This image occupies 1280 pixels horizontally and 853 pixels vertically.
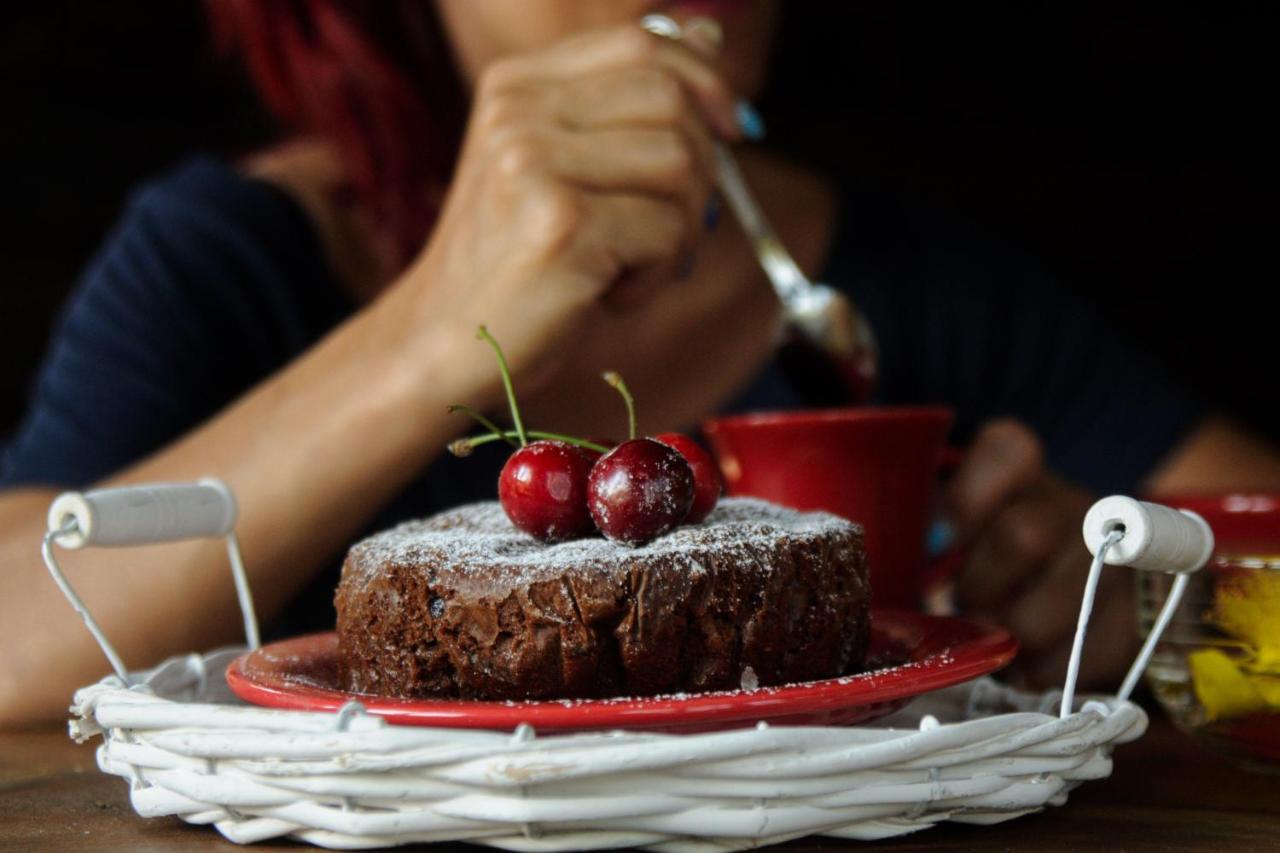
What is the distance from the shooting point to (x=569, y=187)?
108 cm

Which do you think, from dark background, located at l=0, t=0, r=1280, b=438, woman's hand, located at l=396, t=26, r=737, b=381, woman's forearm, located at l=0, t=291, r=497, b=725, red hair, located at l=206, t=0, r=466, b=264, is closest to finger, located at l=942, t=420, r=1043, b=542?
woman's hand, located at l=396, t=26, r=737, b=381

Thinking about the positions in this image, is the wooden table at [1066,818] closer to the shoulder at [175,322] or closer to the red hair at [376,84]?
the shoulder at [175,322]

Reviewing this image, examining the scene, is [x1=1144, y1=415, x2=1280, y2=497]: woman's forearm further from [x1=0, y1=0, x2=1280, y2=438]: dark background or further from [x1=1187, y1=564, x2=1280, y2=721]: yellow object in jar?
[x1=0, y1=0, x2=1280, y2=438]: dark background

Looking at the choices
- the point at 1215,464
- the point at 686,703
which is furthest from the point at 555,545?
the point at 1215,464

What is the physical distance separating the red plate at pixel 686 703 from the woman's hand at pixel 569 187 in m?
0.52

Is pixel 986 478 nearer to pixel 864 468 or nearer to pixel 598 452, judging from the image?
pixel 864 468

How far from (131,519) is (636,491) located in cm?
24

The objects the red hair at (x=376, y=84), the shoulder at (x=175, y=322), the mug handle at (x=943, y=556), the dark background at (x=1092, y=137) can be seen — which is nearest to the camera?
the mug handle at (x=943, y=556)

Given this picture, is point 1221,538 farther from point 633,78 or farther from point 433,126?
point 433,126

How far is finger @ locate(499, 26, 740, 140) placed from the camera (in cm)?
112

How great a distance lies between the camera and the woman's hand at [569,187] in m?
1.06

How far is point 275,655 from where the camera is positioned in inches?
25.1

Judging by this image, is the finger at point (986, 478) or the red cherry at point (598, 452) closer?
the red cherry at point (598, 452)

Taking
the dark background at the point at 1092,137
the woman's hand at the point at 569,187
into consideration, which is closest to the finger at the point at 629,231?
the woman's hand at the point at 569,187
